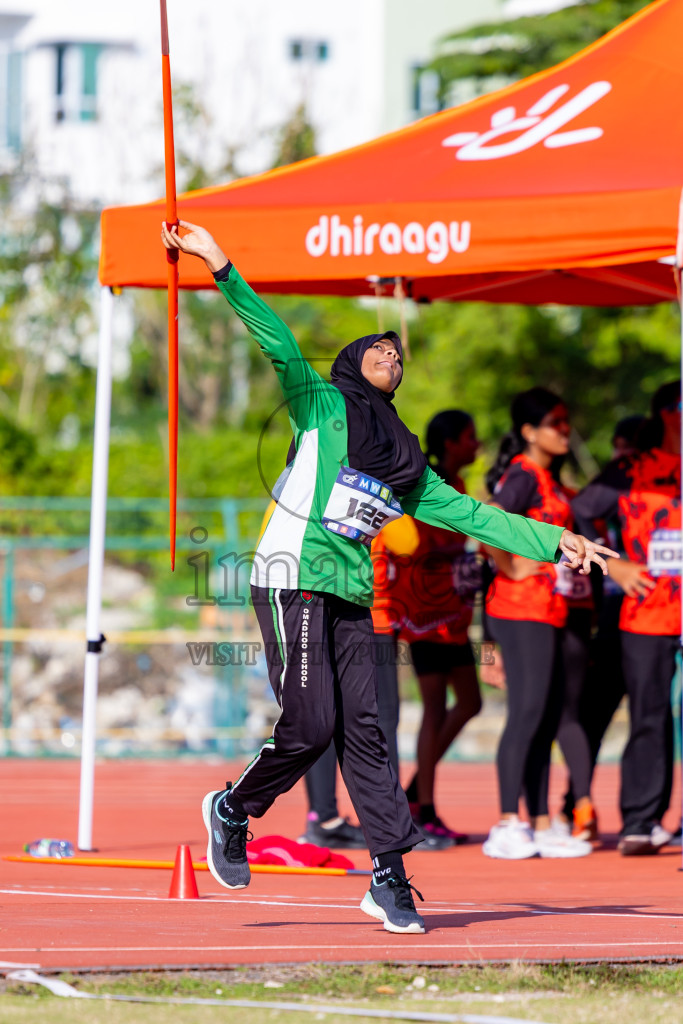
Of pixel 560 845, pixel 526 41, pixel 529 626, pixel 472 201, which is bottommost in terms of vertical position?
pixel 560 845

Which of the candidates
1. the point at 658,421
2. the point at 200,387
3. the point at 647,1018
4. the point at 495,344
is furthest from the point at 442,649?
the point at 200,387

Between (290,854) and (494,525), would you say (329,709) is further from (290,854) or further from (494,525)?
(290,854)

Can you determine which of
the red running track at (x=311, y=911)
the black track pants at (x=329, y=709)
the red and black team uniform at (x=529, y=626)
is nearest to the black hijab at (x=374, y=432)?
the black track pants at (x=329, y=709)

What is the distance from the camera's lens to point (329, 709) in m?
4.76

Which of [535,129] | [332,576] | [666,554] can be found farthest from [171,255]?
[666,554]

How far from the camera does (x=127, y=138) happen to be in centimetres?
2602

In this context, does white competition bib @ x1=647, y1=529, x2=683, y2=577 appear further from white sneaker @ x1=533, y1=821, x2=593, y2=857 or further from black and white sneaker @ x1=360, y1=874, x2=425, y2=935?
black and white sneaker @ x1=360, y1=874, x2=425, y2=935

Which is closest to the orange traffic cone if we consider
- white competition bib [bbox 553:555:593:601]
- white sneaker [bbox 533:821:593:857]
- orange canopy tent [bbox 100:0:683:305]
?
white sneaker [bbox 533:821:593:857]

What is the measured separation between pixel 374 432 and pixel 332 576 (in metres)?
0.49

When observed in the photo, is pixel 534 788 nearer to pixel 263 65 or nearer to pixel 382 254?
pixel 382 254

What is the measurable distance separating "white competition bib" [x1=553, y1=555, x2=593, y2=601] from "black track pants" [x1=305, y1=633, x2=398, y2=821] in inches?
33.9

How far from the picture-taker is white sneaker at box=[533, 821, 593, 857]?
286 inches

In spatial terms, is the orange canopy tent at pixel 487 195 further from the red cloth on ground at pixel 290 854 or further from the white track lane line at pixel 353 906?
the white track lane line at pixel 353 906

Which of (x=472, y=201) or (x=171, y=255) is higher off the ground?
(x=472, y=201)
